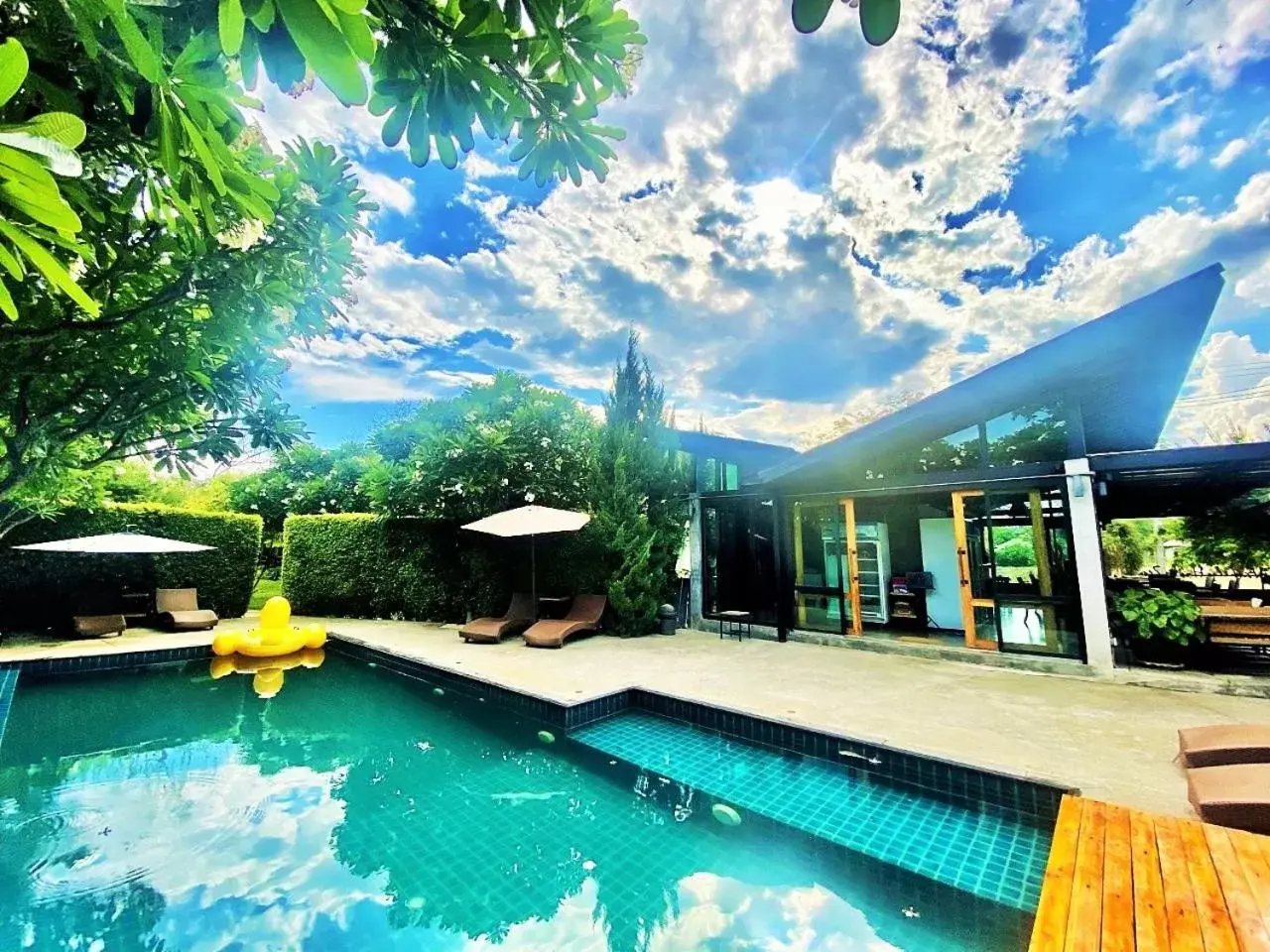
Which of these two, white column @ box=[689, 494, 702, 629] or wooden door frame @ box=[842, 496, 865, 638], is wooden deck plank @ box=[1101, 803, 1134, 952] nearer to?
wooden door frame @ box=[842, 496, 865, 638]

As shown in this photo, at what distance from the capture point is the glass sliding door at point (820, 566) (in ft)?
34.1

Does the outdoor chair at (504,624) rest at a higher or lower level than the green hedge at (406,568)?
A: lower

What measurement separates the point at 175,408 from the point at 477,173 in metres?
13.7

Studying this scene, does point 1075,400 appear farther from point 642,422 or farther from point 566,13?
point 566,13

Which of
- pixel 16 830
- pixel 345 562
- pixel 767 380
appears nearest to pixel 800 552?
pixel 16 830

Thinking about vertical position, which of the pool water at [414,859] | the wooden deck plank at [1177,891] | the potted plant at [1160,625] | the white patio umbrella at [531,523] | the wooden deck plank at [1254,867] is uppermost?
the white patio umbrella at [531,523]

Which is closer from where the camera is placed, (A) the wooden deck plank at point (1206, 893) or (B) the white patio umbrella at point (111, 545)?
(A) the wooden deck plank at point (1206, 893)

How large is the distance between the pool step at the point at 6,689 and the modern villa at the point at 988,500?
10.9 metres

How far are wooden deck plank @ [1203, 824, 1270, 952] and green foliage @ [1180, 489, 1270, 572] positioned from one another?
10581 mm

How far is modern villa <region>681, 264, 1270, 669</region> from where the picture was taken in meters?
7.71

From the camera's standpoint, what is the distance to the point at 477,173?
51.1 feet

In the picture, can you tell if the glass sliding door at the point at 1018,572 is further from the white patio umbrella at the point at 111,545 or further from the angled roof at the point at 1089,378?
the white patio umbrella at the point at 111,545

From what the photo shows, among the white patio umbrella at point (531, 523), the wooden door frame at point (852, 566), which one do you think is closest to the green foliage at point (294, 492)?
the white patio umbrella at point (531, 523)

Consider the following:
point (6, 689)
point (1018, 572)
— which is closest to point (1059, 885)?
point (1018, 572)
